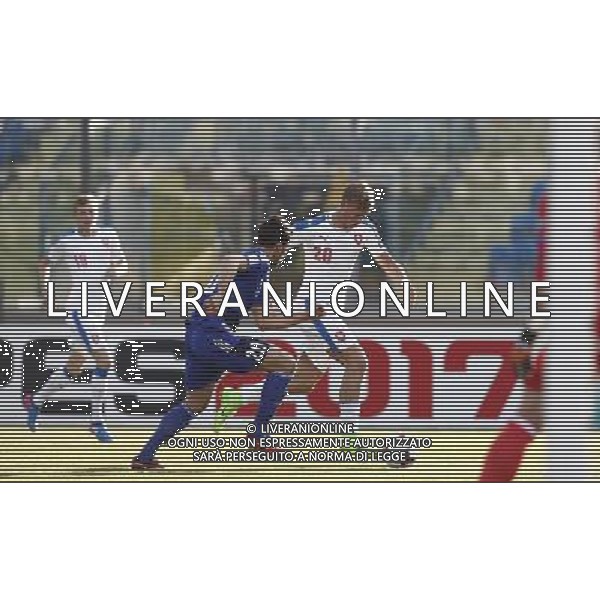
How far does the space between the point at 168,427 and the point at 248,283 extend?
1111 mm

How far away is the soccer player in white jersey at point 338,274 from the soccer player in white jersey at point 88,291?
126 centimetres

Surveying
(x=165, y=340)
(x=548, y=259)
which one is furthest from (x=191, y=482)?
(x=548, y=259)

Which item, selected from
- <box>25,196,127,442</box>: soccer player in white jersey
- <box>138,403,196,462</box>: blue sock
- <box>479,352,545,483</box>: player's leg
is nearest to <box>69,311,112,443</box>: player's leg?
<box>25,196,127,442</box>: soccer player in white jersey

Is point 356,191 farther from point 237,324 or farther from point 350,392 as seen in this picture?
point 350,392

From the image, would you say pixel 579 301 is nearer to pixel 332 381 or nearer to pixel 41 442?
pixel 332 381

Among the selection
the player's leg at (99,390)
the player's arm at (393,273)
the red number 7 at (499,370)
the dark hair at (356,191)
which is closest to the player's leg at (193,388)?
the player's leg at (99,390)

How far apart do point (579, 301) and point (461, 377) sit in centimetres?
95

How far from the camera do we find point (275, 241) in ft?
93.0

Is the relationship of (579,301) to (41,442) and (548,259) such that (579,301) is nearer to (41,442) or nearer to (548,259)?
(548,259)

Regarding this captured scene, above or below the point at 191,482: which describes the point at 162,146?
above

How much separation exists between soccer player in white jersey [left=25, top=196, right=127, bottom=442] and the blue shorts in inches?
22.4

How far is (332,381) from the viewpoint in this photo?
2839 cm

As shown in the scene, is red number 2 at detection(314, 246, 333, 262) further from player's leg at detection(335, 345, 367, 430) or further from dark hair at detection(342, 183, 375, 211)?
player's leg at detection(335, 345, 367, 430)

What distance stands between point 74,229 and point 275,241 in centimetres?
136
